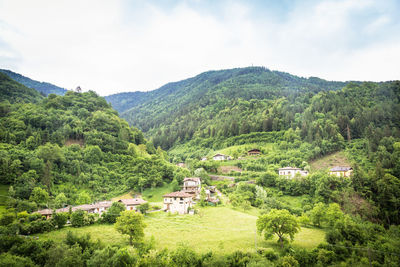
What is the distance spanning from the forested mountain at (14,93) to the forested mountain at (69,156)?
16357mm

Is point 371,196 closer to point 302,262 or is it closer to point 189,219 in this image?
point 302,262

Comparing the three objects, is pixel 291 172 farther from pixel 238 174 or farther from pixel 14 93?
pixel 14 93

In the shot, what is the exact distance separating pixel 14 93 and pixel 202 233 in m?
102

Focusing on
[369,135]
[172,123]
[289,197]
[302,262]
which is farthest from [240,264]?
[172,123]

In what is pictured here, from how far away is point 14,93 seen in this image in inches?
3831

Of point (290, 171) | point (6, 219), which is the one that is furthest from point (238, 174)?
point (6, 219)

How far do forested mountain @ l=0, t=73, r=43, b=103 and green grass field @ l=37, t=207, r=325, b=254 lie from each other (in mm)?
81341

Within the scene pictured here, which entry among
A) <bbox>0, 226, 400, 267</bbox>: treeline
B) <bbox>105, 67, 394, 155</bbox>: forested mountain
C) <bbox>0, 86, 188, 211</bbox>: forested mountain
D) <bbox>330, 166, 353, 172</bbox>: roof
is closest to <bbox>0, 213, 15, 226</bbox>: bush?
<bbox>0, 226, 400, 267</bbox>: treeline

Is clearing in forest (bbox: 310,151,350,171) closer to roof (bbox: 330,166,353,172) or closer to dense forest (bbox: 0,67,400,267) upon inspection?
dense forest (bbox: 0,67,400,267)

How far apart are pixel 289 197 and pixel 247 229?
90.5 feet

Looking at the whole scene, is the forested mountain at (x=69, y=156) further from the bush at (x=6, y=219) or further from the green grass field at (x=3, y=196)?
the bush at (x=6, y=219)

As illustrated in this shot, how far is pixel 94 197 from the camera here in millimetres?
55156

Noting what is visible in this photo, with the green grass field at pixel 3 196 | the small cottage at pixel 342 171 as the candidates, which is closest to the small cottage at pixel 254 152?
the small cottage at pixel 342 171

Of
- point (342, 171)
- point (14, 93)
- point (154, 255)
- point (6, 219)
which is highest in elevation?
point (14, 93)
